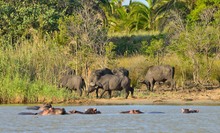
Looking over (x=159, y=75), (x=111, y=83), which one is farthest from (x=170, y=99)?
(x=159, y=75)

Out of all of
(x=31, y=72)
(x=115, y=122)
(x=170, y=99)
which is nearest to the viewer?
(x=115, y=122)

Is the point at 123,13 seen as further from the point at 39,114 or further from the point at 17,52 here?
the point at 39,114

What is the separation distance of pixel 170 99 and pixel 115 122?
8.44m

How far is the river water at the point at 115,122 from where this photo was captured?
15.0m

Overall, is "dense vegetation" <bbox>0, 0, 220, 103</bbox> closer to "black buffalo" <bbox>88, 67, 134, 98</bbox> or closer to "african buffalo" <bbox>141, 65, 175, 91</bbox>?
"african buffalo" <bbox>141, 65, 175, 91</bbox>

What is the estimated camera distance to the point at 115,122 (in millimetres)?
16656

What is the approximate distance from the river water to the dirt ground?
3128 mm

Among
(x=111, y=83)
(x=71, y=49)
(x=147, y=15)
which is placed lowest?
(x=111, y=83)

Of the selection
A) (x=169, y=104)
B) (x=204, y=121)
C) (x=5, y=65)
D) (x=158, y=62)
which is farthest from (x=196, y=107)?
(x=158, y=62)

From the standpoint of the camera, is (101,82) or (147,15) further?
(147,15)

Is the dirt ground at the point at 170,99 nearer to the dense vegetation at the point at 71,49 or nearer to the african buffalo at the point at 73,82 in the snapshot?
the african buffalo at the point at 73,82

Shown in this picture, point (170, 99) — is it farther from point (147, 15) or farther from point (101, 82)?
point (147, 15)

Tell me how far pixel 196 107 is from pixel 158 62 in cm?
953

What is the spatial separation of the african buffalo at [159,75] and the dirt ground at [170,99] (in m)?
1.26
